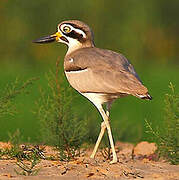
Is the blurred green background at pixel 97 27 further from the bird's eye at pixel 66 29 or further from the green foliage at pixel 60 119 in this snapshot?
the bird's eye at pixel 66 29

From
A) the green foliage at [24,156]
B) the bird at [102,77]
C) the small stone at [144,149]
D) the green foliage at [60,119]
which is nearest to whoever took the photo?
the green foliage at [24,156]

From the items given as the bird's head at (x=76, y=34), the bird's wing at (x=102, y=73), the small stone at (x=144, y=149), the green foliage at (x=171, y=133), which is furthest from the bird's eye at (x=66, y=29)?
the small stone at (x=144, y=149)

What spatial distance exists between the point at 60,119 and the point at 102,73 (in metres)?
1.50

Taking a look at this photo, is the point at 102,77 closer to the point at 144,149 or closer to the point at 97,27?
the point at 144,149

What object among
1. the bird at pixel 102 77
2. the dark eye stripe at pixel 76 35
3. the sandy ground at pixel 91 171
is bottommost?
the sandy ground at pixel 91 171

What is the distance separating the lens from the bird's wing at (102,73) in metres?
7.51

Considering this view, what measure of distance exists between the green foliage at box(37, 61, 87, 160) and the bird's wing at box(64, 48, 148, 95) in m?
0.77

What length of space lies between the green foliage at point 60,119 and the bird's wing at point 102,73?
77cm

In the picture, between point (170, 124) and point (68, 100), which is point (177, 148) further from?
point (68, 100)

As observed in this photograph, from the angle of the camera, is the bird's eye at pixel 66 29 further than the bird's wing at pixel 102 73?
Yes

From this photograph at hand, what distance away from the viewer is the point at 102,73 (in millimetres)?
7719

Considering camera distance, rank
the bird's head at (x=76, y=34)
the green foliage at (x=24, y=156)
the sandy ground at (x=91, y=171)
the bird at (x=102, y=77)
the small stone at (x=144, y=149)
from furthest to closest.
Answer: the small stone at (x=144, y=149) < the bird's head at (x=76, y=34) < the bird at (x=102, y=77) < the green foliage at (x=24, y=156) < the sandy ground at (x=91, y=171)

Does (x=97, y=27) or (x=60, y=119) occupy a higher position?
(x=60, y=119)

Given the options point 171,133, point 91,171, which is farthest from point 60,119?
point 91,171
